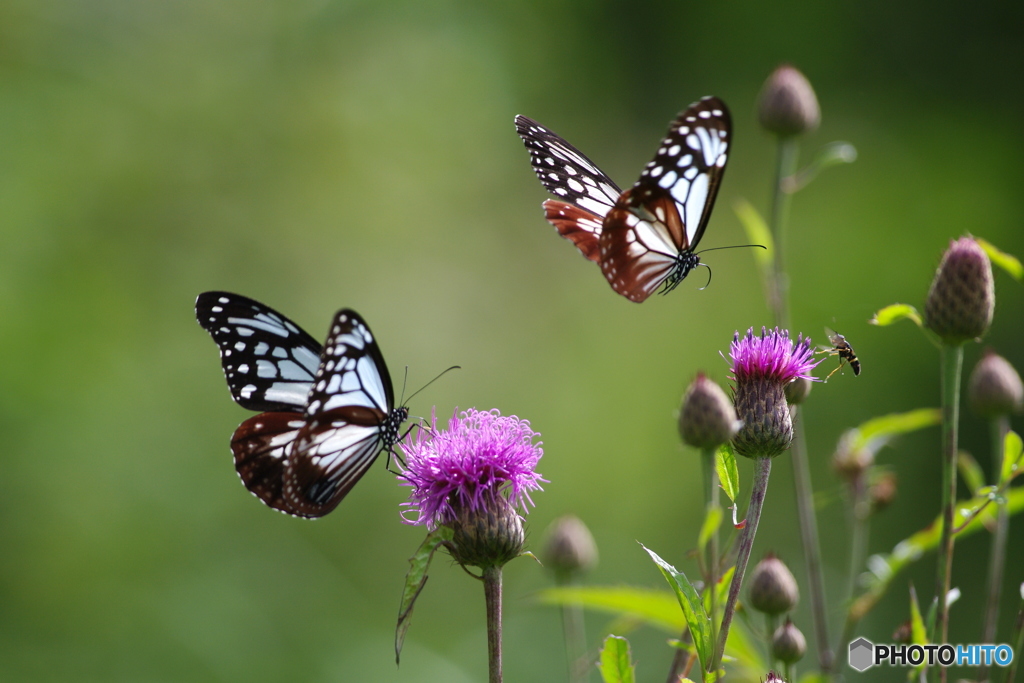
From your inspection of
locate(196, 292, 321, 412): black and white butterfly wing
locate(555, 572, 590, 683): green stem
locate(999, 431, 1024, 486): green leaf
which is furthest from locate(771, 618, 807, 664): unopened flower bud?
locate(196, 292, 321, 412): black and white butterfly wing

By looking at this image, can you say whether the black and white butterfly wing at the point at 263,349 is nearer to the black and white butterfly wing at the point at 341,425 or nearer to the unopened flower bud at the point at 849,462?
the black and white butterfly wing at the point at 341,425

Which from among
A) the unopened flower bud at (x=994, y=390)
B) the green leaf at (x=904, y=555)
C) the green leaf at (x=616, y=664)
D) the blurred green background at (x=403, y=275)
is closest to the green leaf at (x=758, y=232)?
the unopened flower bud at (x=994, y=390)

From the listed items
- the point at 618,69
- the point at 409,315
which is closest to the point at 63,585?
the point at 409,315

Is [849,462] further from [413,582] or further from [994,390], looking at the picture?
[413,582]

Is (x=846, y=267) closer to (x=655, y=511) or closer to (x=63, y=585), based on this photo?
(x=655, y=511)

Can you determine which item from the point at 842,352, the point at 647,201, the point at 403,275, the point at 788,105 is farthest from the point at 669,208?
the point at 403,275

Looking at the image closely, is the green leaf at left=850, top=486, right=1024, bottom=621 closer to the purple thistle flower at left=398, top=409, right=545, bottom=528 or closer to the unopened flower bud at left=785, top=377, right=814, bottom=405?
the unopened flower bud at left=785, top=377, right=814, bottom=405
